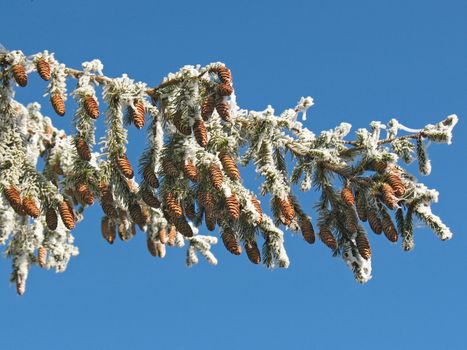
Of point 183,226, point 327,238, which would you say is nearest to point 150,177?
point 183,226

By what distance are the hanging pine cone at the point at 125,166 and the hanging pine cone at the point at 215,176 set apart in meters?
0.58

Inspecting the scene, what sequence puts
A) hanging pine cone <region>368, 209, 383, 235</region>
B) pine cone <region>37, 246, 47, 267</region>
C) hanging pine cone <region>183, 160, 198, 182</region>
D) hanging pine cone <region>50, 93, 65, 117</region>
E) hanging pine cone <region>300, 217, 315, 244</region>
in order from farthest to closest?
pine cone <region>37, 246, 47, 267</region>, hanging pine cone <region>300, 217, 315, 244</region>, hanging pine cone <region>50, 93, 65, 117</region>, hanging pine cone <region>368, 209, 383, 235</region>, hanging pine cone <region>183, 160, 198, 182</region>

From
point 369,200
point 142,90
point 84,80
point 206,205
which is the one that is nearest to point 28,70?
point 84,80

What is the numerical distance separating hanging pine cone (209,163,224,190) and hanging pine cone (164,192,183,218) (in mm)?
304

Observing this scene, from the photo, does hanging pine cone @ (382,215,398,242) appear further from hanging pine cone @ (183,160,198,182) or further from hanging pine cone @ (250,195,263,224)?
hanging pine cone @ (183,160,198,182)

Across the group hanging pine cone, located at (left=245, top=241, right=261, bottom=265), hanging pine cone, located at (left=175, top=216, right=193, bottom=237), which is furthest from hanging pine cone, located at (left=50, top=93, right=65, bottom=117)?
hanging pine cone, located at (left=245, top=241, right=261, bottom=265)

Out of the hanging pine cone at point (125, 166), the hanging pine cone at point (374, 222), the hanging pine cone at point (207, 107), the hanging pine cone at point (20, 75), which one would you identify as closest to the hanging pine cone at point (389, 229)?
the hanging pine cone at point (374, 222)

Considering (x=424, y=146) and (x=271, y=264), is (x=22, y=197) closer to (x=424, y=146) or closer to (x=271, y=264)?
(x=271, y=264)

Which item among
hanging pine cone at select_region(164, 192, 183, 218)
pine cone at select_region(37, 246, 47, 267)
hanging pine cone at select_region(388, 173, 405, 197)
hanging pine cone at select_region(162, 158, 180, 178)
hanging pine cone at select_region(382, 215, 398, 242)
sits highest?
pine cone at select_region(37, 246, 47, 267)

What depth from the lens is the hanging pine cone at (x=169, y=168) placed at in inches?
195

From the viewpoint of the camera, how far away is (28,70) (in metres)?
5.22

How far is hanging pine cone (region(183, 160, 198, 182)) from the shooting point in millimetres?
4766

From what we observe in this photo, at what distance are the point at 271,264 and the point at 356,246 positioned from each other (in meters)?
0.61

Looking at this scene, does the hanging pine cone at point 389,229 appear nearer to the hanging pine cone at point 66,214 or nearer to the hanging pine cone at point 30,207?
the hanging pine cone at point 66,214
